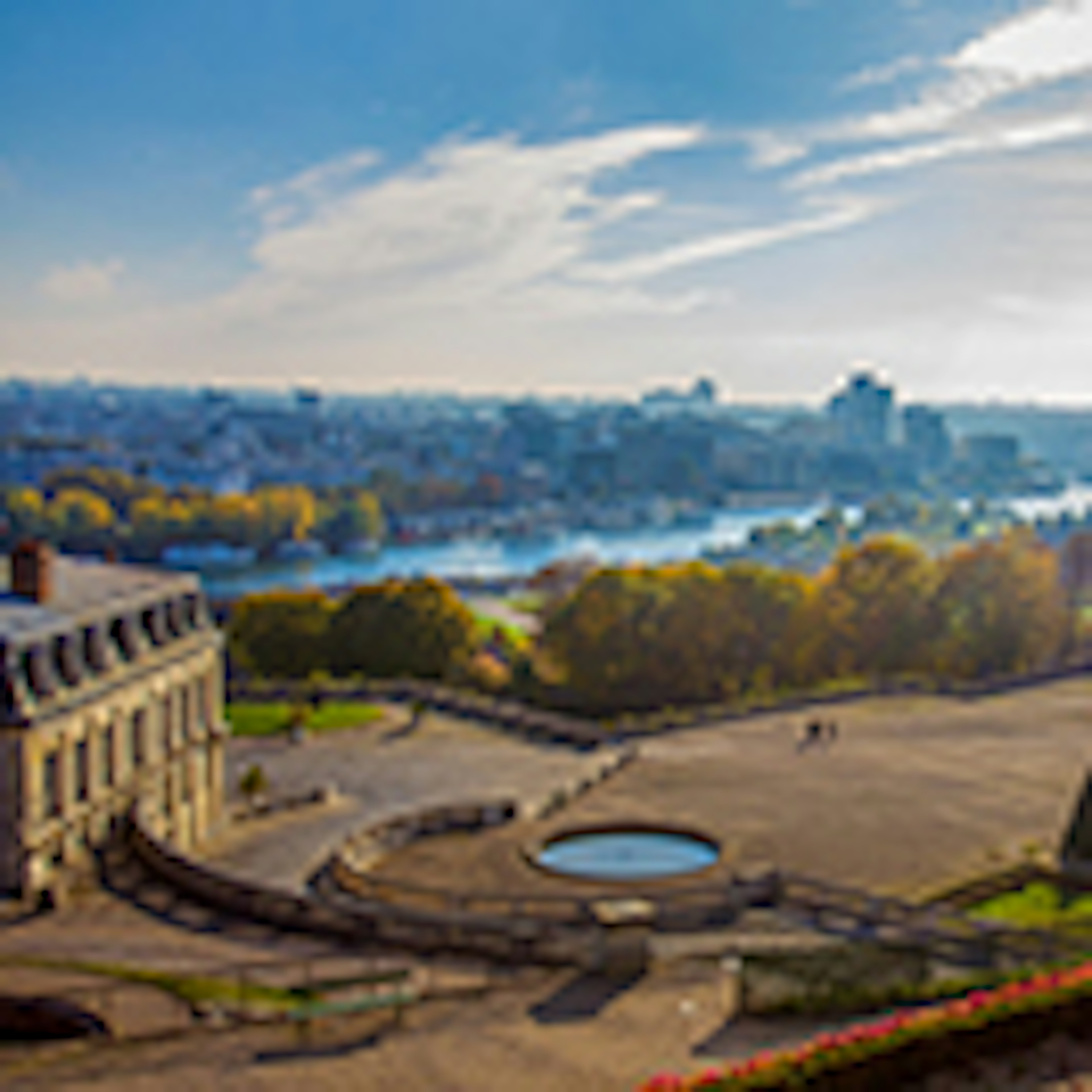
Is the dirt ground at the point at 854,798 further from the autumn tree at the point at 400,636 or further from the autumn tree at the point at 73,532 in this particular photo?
the autumn tree at the point at 73,532

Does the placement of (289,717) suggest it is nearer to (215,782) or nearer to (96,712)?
(215,782)

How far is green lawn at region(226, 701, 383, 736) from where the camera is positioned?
48.0 meters

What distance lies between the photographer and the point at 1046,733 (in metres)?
41.5

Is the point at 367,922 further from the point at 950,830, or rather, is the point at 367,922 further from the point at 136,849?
the point at 950,830

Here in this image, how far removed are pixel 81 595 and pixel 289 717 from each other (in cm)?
1815

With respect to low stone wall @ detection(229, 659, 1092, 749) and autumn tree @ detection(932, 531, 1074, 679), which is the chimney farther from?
autumn tree @ detection(932, 531, 1074, 679)

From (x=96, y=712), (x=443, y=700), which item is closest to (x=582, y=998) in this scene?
(x=96, y=712)

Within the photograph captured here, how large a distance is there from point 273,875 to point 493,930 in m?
10.3

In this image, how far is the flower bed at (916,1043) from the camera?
14.2 meters

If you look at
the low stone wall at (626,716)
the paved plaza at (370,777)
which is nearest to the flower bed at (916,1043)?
the paved plaza at (370,777)

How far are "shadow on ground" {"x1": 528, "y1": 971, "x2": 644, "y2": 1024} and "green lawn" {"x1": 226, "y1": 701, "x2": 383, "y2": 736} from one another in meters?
27.7

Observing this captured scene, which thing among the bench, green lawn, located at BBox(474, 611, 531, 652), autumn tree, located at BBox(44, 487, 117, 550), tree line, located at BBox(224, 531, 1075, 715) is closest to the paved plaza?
the bench

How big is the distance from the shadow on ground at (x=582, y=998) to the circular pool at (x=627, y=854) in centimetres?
640

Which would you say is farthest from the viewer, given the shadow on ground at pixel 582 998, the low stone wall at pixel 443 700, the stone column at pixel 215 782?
the low stone wall at pixel 443 700
